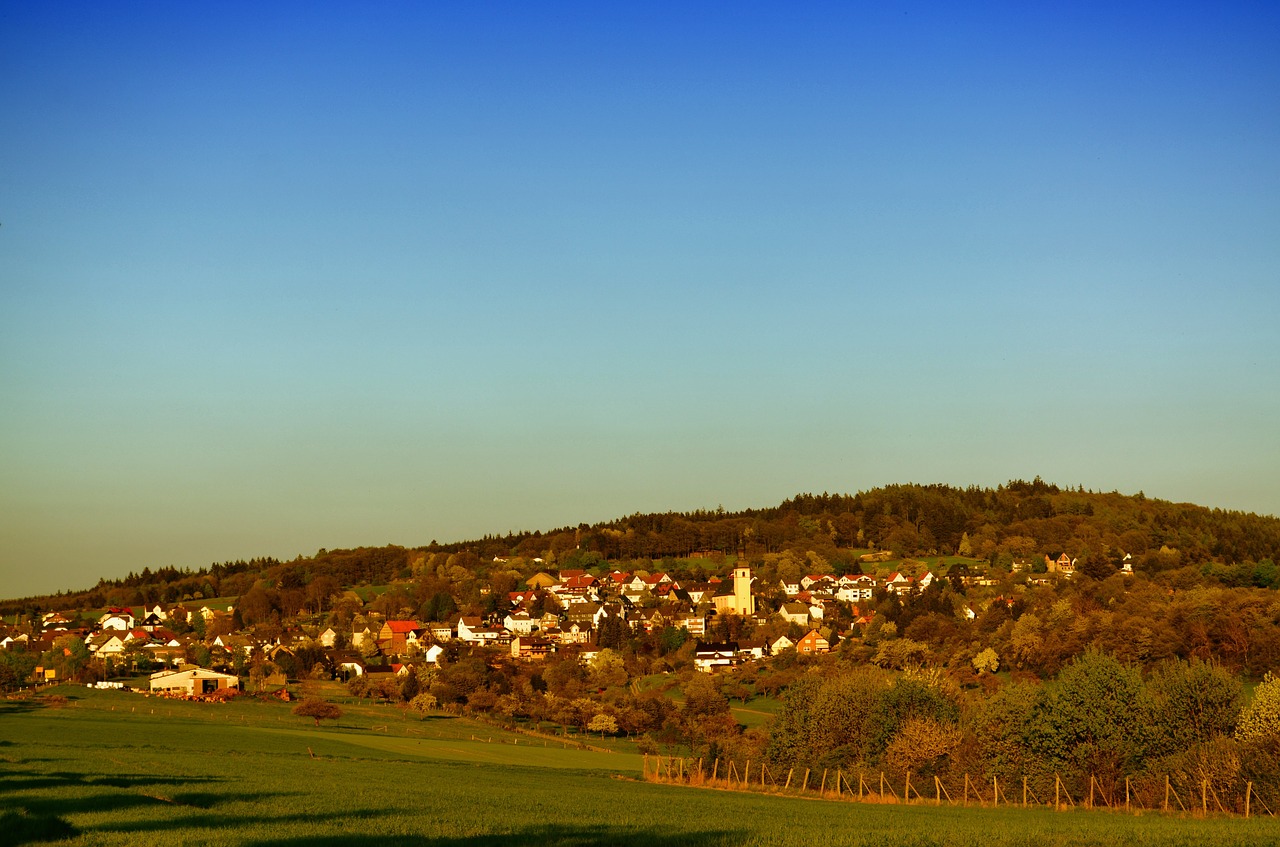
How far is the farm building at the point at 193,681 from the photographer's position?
114 meters

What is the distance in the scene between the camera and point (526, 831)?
2717cm

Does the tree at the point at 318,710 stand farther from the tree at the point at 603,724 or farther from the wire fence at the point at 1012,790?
the wire fence at the point at 1012,790

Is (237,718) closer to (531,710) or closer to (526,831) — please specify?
(531,710)

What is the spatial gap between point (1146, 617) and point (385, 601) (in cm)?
12302

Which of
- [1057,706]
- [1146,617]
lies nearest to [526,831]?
[1057,706]

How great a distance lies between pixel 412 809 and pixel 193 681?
91755 mm

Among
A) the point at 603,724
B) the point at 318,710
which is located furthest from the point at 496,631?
the point at 318,710

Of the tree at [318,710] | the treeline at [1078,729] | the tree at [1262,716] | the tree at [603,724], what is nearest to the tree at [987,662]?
the tree at [603,724]

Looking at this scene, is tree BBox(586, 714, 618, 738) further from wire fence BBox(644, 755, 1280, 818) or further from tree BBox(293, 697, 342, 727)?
wire fence BBox(644, 755, 1280, 818)

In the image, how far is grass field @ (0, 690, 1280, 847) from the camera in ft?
85.0

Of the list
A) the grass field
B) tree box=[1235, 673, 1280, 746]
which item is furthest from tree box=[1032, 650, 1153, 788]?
the grass field

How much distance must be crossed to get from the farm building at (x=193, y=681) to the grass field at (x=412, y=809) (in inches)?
1957

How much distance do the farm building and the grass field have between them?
49.7 meters

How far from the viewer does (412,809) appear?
32500 mm
